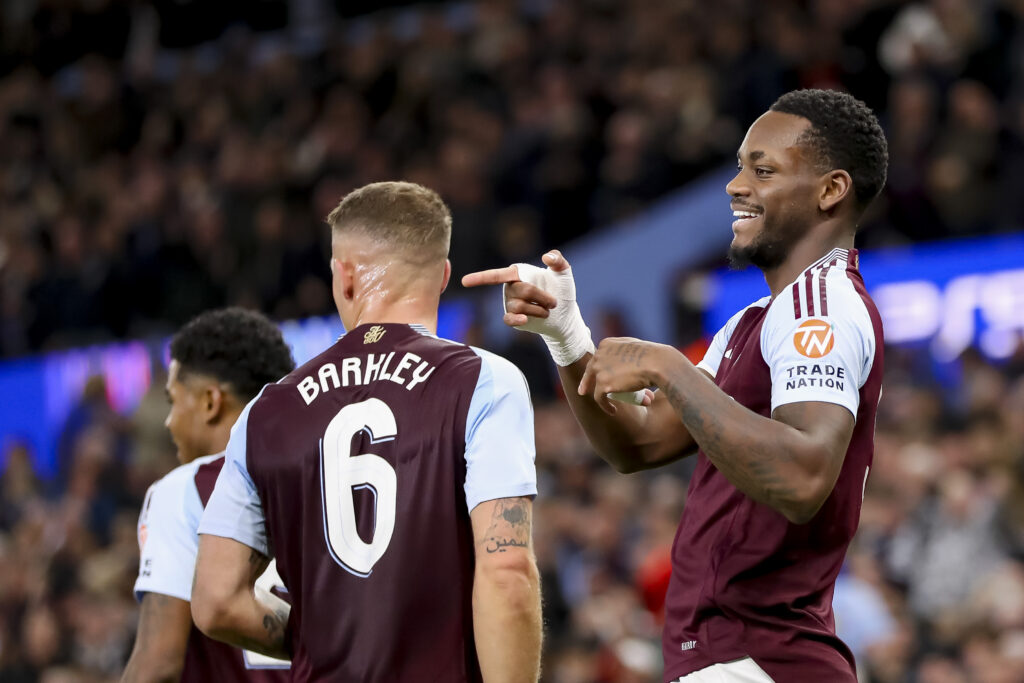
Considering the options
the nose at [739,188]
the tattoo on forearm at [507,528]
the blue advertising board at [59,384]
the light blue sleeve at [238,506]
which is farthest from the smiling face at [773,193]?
the blue advertising board at [59,384]

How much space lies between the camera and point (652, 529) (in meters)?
8.95

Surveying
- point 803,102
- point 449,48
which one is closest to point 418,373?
point 803,102

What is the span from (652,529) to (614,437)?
17.0ft

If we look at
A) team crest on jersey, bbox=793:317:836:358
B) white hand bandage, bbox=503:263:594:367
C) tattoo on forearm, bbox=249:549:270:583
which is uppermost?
white hand bandage, bbox=503:263:594:367

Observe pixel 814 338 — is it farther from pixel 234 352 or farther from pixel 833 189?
pixel 234 352

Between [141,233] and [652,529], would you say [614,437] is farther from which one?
[141,233]

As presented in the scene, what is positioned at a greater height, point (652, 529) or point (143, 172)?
point (143, 172)

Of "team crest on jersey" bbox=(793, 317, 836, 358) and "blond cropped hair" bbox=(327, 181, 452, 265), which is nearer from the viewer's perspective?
"team crest on jersey" bbox=(793, 317, 836, 358)

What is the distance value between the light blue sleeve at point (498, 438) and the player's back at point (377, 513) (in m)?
0.02

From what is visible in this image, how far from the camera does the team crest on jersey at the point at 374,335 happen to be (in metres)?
3.54

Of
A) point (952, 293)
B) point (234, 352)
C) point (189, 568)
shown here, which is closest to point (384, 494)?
point (189, 568)

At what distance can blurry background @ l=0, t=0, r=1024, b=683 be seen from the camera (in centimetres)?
836

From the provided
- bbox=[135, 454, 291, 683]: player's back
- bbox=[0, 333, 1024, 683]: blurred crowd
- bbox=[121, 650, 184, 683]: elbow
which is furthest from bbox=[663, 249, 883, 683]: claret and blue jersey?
bbox=[0, 333, 1024, 683]: blurred crowd

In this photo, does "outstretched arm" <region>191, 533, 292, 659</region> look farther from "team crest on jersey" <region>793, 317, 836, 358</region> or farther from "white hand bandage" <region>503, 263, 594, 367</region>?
"team crest on jersey" <region>793, 317, 836, 358</region>
